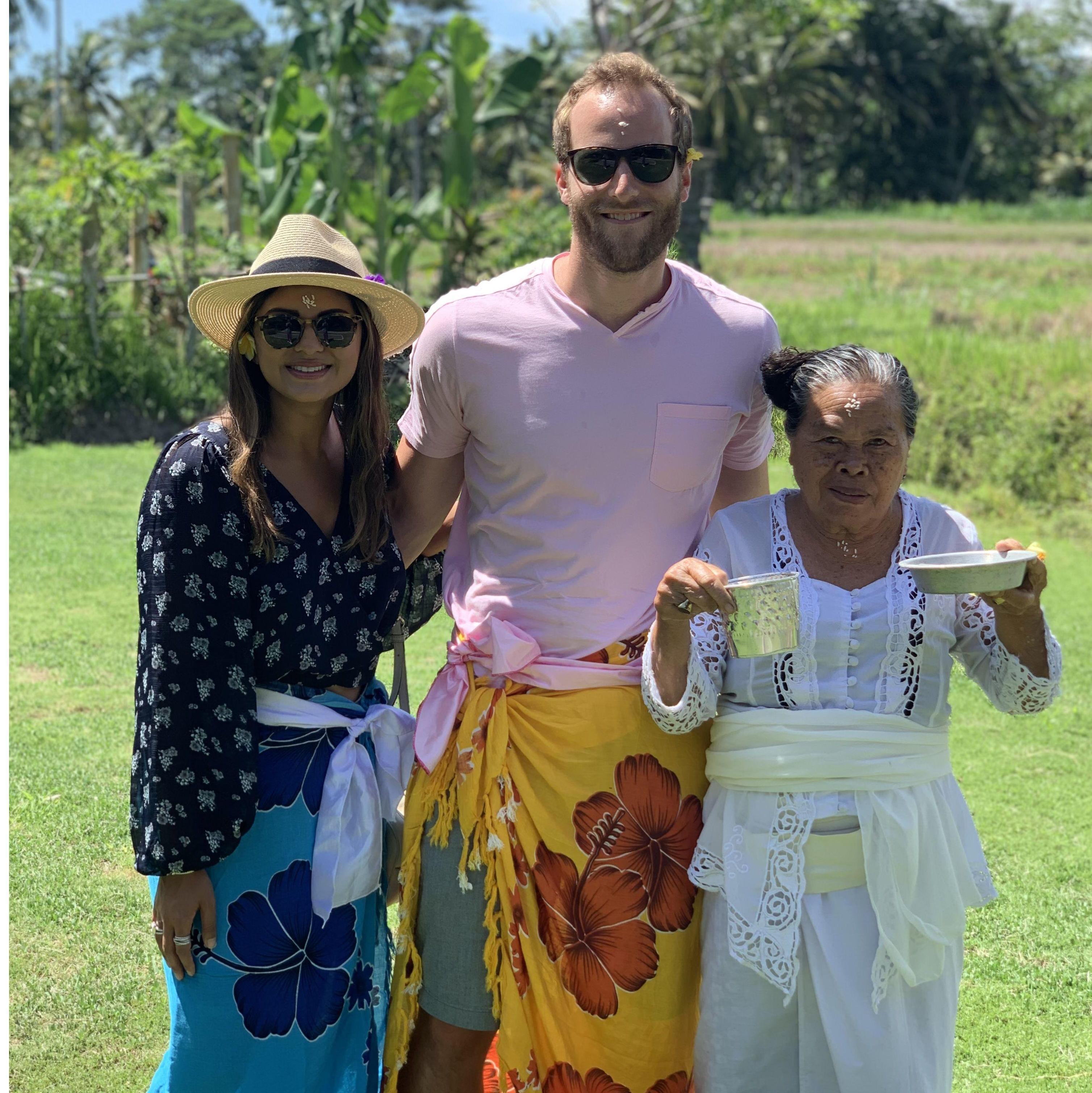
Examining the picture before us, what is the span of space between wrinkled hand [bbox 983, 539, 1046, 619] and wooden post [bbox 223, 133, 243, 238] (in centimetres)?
1145

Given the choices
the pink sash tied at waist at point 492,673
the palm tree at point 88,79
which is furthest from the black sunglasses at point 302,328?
the palm tree at point 88,79

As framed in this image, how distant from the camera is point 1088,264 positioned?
72.7 ft

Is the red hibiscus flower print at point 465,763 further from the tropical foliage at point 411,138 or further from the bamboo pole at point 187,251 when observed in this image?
the bamboo pole at point 187,251

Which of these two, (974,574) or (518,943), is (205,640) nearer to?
(518,943)

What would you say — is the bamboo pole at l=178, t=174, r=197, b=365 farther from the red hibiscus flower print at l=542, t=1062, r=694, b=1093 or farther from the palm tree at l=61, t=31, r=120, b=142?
the palm tree at l=61, t=31, r=120, b=142

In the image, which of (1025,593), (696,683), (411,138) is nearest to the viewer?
(1025,593)

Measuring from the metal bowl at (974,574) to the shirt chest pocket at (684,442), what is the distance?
22.2 inches

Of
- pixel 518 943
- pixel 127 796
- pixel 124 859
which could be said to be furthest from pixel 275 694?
pixel 127 796

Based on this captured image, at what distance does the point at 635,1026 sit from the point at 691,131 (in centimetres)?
181

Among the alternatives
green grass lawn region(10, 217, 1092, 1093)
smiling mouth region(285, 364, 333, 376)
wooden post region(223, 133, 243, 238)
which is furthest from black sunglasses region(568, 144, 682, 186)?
wooden post region(223, 133, 243, 238)

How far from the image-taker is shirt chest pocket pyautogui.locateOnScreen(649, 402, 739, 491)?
254 centimetres

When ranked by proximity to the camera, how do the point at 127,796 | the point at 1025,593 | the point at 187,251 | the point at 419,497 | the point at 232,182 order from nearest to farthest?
1. the point at 1025,593
2. the point at 419,497
3. the point at 127,796
4. the point at 187,251
5. the point at 232,182

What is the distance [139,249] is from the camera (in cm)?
1255

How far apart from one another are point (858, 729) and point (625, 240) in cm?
102
